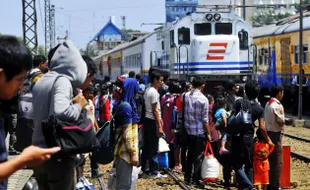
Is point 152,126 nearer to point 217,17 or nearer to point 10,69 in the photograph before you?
point 10,69

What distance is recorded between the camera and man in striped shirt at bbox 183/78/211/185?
9.77 metres

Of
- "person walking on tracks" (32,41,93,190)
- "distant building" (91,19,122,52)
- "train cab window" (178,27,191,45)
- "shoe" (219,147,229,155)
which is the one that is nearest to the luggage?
"shoe" (219,147,229,155)

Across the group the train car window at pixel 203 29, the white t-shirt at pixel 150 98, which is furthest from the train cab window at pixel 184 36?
the white t-shirt at pixel 150 98

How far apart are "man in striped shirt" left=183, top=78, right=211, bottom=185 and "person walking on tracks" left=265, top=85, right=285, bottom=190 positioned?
1071 millimetres

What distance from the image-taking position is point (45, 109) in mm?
4848

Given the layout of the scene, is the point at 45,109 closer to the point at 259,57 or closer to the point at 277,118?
the point at 277,118

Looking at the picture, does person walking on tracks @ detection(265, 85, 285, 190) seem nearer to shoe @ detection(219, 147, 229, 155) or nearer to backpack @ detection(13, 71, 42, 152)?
shoe @ detection(219, 147, 229, 155)

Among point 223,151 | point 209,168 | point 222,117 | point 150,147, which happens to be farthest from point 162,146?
point 223,151

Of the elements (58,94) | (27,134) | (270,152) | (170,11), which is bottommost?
(270,152)

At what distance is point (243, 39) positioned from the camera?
2127 centimetres

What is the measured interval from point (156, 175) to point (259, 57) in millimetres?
20769

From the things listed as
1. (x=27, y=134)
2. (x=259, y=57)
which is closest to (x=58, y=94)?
(x=27, y=134)

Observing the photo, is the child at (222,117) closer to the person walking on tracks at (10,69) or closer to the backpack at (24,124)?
the backpack at (24,124)

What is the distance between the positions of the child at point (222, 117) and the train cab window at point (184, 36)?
10817mm
